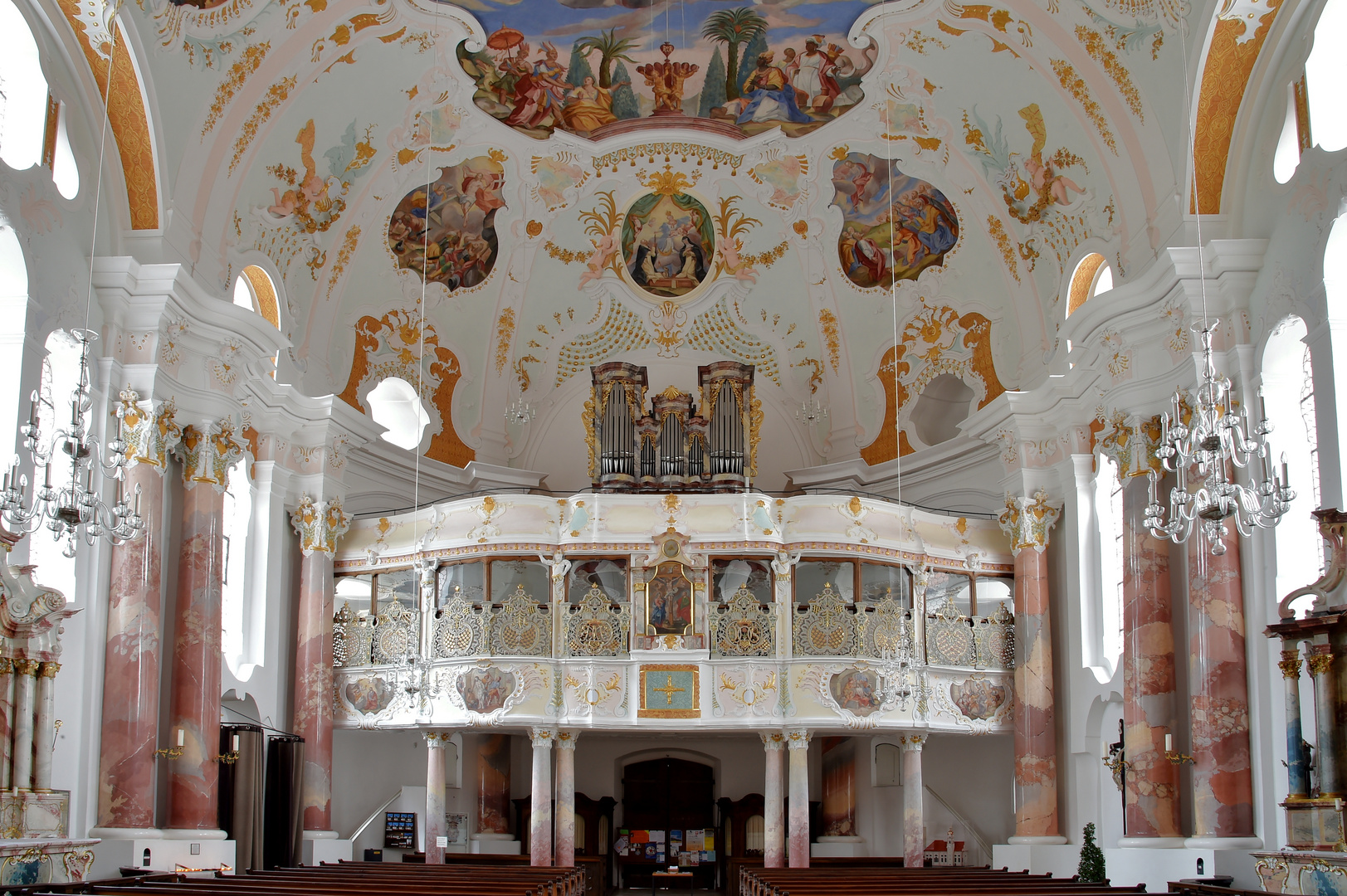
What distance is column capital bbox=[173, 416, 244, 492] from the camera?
19266 millimetres

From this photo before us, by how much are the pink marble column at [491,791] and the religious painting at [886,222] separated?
11.9 meters

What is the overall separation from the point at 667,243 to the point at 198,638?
12819 millimetres

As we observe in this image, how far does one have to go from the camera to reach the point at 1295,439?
17109 millimetres

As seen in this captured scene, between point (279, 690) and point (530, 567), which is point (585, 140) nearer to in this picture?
point (530, 567)

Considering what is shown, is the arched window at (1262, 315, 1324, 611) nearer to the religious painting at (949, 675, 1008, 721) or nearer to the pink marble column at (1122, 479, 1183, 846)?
the pink marble column at (1122, 479, 1183, 846)

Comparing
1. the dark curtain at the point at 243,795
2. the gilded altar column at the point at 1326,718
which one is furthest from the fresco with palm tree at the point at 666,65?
the gilded altar column at the point at 1326,718

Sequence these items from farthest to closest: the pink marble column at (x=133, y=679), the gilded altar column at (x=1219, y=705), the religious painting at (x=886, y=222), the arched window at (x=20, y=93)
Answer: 1. the religious painting at (x=886, y=222)
2. the pink marble column at (x=133, y=679)
3. the arched window at (x=20, y=93)
4. the gilded altar column at (x=1219, y=705)

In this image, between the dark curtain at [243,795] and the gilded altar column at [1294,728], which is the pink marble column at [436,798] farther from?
the gilded altar column at [1294,728]

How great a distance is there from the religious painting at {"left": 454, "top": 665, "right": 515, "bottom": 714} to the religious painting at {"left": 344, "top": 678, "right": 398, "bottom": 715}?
1.62 meters

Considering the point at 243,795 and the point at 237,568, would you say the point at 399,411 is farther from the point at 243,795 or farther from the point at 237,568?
the point at 243,795

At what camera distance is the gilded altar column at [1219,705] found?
16453 mm

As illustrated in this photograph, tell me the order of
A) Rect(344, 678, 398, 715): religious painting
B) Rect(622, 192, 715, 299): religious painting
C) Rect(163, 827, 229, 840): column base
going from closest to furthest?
Rect(163, 827, 229, 840): column base < Rect(344, 678, 398, 715): religious painting < Rect(622, 192, 715, 299): religious painting

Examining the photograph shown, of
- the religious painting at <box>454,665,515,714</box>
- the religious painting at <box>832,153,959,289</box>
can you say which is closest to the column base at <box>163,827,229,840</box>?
the religious painting at <box>454,665,515,714</box>

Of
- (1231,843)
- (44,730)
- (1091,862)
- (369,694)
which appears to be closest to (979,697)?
(1091,862)
